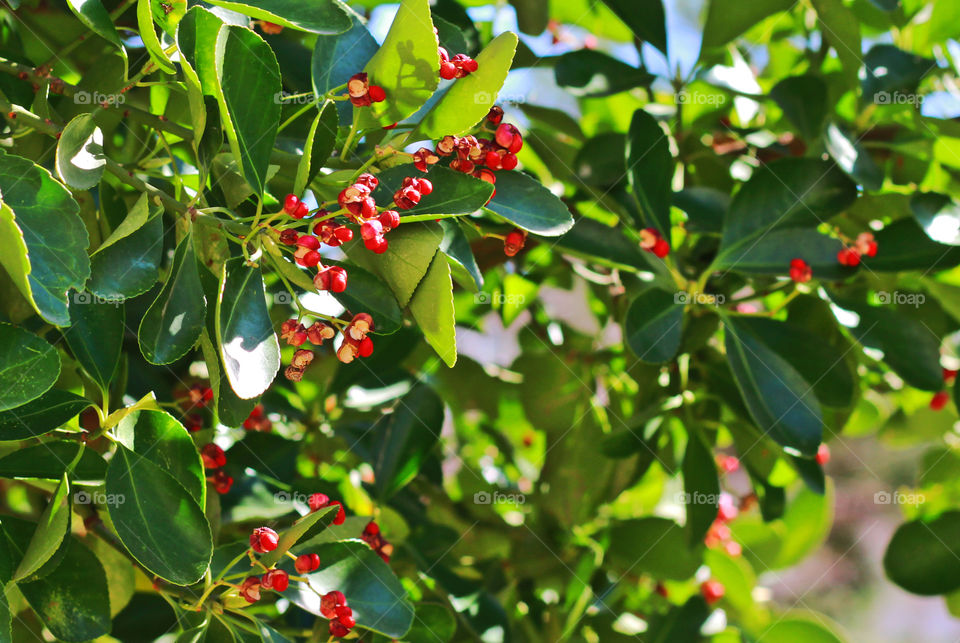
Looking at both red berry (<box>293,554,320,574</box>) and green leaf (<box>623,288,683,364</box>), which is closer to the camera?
red berry (<box>293,554,320,574</box>)

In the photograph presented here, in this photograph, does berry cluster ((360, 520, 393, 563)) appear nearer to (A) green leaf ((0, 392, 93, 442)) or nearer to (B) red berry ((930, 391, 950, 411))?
(A) green leaf ((0, 392, 93, 442))

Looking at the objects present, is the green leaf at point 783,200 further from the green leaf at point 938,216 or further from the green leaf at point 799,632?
the green leaf at point 799,632

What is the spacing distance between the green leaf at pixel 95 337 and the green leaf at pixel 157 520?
10 cm

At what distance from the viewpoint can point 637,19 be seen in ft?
3.84

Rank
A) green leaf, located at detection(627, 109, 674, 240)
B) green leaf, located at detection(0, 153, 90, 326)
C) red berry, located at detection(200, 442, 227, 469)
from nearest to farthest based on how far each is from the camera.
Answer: green leaf, located at detection(0, 153, 90, 326) < red berry, located at detection(200, 442, 227, 469) < green leaf, located at detection(627, 109, 674, 240)

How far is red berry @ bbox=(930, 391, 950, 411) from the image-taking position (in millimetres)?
1500

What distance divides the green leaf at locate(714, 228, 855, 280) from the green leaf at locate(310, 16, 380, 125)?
1.67 feet

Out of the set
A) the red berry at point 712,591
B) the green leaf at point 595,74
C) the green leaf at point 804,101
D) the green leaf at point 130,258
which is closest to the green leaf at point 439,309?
the green leaf at point 130,258

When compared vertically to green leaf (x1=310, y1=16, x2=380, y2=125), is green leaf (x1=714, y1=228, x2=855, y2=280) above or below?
below

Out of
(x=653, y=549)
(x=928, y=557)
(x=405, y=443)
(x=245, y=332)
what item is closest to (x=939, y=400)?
(x=928, y=557)

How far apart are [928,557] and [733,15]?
2.55 ft

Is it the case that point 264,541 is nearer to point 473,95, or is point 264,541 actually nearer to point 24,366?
point 24,366

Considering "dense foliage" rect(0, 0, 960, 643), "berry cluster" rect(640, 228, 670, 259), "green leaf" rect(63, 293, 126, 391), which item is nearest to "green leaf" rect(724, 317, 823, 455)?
"dense foliage" rect(0, 0, 960, 643)

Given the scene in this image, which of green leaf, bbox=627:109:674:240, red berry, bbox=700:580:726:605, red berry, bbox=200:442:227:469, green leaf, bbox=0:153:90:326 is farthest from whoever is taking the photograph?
red berry, bbox=700:580:726:605
